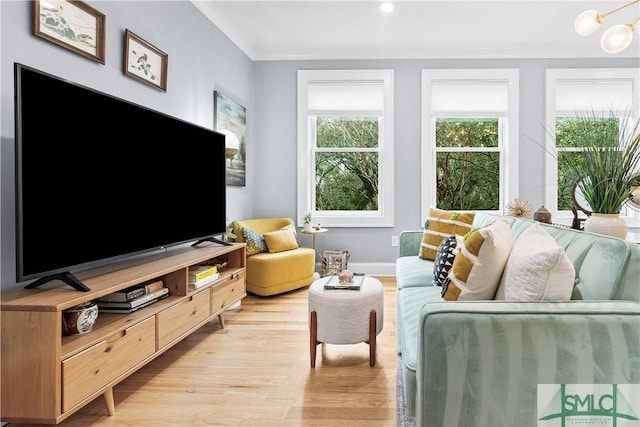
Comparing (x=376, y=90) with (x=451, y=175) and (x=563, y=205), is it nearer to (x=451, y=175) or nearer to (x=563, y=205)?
(x=451, y=175)

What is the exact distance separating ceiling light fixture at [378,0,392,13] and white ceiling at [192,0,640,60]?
5 cm

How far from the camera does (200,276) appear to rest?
2.58 m

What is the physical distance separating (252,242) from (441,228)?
183 centimetres

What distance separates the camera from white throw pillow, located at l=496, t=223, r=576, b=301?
4.12 ft

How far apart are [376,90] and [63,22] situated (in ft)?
11.5

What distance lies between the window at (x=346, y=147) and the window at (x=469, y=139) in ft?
1.61

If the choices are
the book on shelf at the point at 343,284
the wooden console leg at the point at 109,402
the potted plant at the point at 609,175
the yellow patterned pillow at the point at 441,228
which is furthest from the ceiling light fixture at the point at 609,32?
the wooden console leg at the point at 109,402

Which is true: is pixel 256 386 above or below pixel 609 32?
below

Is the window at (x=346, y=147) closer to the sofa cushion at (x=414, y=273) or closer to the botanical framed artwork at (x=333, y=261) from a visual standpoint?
the botanical framed artwork at (x=333, y=261)

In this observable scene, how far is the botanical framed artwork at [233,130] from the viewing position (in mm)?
3748

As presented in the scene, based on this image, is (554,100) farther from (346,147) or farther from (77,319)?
(77,319)

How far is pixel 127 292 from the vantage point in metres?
2.01

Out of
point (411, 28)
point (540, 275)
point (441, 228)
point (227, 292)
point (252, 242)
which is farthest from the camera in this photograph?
point (411, 28)

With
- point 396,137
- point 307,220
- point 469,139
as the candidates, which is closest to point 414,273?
point 307,220
